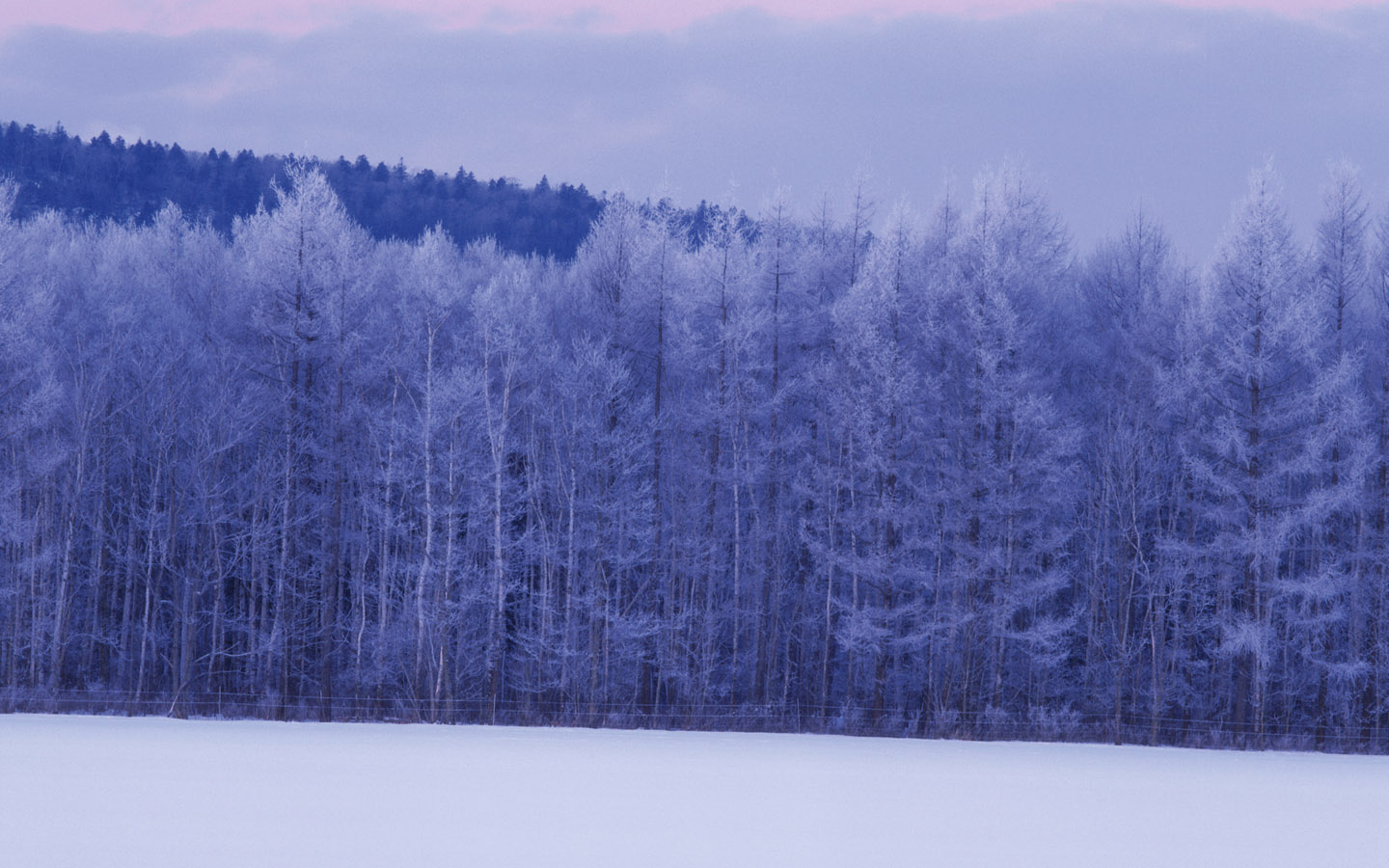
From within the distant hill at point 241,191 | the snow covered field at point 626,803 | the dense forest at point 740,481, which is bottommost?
the snow covered field at point 626,803

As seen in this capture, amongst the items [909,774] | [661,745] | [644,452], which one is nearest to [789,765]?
[909,774]

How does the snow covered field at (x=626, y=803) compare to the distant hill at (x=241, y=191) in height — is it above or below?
below

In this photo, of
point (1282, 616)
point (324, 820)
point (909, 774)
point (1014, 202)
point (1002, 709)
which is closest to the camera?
point (324, 820)

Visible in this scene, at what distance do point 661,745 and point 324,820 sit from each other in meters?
11.6

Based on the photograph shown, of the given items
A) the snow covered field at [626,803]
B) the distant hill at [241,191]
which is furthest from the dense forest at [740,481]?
the distant hill at [241,191]

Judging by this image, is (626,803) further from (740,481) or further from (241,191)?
(241,191)

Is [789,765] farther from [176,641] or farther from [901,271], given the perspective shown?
[176,641]

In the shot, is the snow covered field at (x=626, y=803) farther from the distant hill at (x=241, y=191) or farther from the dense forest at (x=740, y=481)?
the distant hill at (x=241, y=191)

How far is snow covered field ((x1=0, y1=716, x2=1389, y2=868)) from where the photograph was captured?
1256 centimetres

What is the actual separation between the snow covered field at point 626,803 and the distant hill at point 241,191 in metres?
64.2

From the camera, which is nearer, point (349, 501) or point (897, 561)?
point (897, 561)

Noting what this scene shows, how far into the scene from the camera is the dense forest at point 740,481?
30.1 m

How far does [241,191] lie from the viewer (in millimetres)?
95938

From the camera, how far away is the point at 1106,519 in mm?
33156
